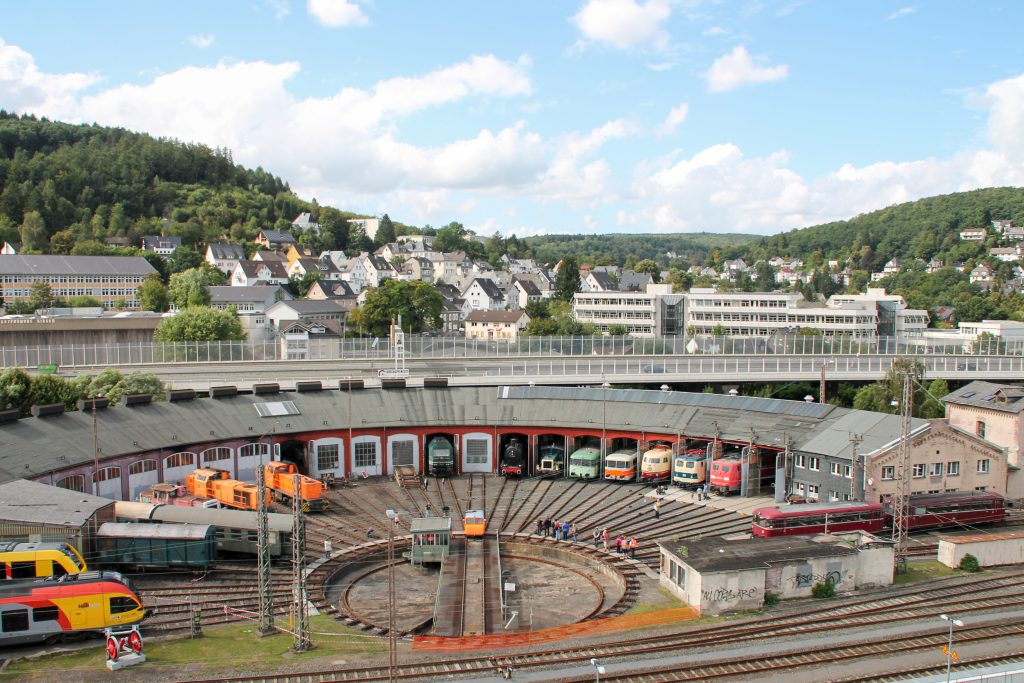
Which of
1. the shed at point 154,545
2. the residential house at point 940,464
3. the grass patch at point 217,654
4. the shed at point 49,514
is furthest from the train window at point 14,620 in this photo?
the residential house at point 940,464

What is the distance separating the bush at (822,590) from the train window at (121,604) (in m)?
18.4

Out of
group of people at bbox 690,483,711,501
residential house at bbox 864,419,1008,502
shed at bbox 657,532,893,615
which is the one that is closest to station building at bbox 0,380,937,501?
residential house at bbox 864,419,1008,502

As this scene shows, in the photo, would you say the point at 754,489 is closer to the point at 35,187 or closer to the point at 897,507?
the point at 897,507

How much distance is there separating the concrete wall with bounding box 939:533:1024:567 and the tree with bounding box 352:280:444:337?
59.0m

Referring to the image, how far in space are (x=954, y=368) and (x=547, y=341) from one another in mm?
29284

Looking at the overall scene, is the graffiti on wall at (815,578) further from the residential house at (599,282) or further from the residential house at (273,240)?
the residential house at (273,240)

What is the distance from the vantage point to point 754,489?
1353 inches

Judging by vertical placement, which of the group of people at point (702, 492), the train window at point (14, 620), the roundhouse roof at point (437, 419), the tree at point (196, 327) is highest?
the tree at point (196, 327)

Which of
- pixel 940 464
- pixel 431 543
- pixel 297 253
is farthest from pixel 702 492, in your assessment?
pixel 297 253

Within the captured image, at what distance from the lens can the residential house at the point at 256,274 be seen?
114 metres

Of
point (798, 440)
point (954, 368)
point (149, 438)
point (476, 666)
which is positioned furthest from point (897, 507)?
point (954, 368)

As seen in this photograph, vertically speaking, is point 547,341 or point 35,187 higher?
point 35,187

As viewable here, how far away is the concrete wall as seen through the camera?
25.8m

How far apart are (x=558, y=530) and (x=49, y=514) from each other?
16360 mm
